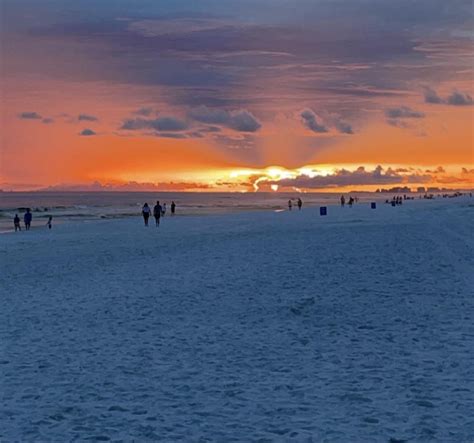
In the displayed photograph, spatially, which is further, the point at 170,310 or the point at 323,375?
the point at 170,310

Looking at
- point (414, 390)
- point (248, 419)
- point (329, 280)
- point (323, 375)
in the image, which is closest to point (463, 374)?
point (414, 390)

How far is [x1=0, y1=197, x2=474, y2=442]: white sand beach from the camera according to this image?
8.24 m

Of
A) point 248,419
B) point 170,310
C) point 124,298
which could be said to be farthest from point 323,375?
point 124,298

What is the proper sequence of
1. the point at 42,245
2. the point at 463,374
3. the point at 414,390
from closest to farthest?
the point at 414,390
the point at 463,374
the point at 42,245

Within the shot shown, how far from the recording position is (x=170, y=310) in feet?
50.6

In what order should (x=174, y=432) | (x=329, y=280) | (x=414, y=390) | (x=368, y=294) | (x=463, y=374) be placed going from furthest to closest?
1. (x=329, y=280)
2. (x=368, y=294)
3. (x=463, y=374)
4. (x=414, y=390)
5. (x=174, y=432)

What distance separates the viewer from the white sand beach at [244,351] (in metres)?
8.24

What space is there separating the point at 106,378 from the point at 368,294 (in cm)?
822

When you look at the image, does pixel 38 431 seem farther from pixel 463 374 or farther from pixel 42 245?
pixel 42 245

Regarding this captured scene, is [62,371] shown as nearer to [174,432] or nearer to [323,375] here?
[174,432]

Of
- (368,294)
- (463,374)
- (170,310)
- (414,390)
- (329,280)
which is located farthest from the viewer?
(329,280)

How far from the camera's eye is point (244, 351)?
11.8m

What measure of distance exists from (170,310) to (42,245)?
2353 centimetres

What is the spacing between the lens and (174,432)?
7.95m
